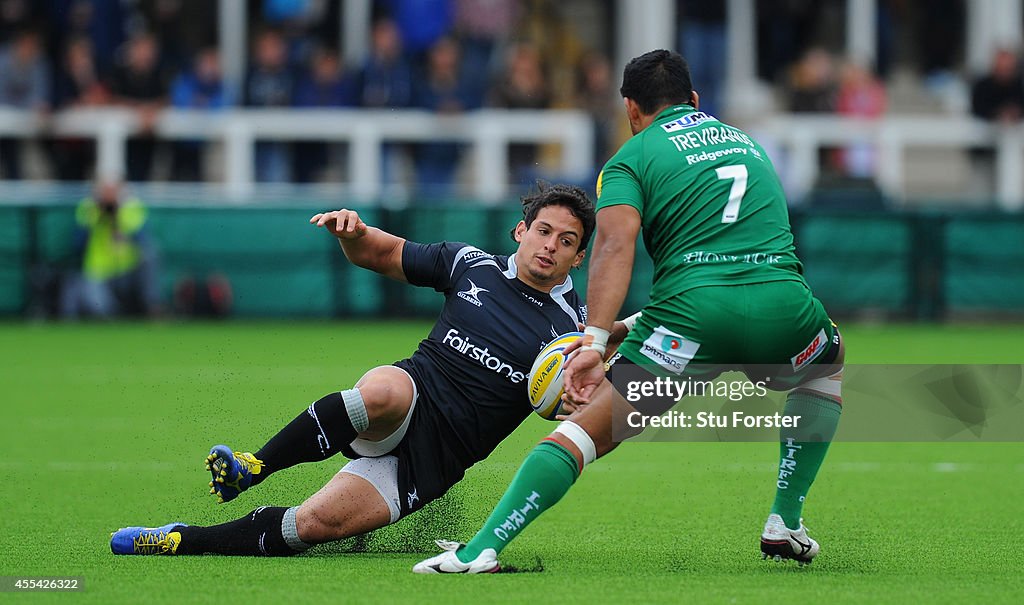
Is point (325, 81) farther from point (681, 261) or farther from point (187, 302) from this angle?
point (681, 261)

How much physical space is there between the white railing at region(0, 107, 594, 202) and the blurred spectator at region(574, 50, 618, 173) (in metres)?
0.27

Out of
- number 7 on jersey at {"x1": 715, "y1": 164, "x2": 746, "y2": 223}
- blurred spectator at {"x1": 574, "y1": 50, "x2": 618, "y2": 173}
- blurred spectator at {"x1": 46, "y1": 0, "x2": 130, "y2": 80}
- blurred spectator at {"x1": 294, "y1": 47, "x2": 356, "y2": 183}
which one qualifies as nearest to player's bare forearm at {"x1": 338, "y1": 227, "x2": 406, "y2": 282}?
number 7 on jersey at {"x1": 715, "y1": 164, "x2": 746, "y2": 223}

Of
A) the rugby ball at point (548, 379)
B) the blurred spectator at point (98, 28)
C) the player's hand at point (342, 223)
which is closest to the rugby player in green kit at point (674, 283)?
the rugby ball at point (548, 379)

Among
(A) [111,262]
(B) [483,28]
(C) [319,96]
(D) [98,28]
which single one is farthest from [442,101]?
(D) [98,28]

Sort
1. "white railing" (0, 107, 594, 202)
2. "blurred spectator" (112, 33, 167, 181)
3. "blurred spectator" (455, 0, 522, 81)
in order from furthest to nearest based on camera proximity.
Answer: "blurred spectator" (455, 0, 522, 81) → "white railing" (0, 107, 594, 202) → "blurred spectator" (112, 33, 167, 181)

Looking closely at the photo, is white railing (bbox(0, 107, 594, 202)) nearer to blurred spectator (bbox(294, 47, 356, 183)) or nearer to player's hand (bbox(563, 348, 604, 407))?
blurred spectator (bbox(294, 47, 356, 183))

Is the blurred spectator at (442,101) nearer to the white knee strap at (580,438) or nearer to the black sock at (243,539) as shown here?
the black sock at (243,539)

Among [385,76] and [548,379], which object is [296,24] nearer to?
[385,76]

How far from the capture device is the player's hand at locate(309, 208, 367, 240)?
6418 mm

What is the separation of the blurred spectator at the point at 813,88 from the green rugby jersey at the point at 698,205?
16139mm

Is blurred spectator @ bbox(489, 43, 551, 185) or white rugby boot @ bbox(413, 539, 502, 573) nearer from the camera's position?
white rugby boot @ bbox(413, 539, 502, 573)

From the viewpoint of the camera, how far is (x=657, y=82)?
20.3 ft

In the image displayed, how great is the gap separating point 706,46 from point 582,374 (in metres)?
17.1

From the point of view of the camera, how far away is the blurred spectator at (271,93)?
2067cm
